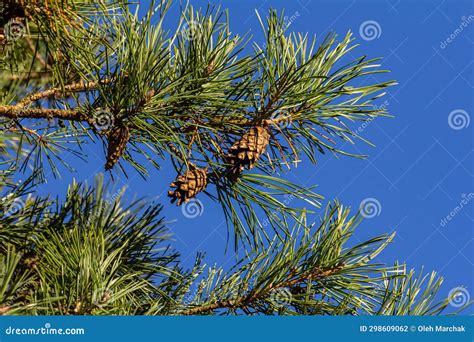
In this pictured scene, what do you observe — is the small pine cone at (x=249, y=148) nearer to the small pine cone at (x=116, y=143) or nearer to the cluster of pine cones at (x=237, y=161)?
the cluster of pine cones at (x=237, y=161)

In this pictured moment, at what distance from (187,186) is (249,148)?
129mm

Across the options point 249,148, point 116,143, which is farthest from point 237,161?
point 116,143

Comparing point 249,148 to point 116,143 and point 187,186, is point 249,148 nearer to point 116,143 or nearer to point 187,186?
point 187,186

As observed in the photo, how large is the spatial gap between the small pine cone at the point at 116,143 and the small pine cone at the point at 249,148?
0.19 metres

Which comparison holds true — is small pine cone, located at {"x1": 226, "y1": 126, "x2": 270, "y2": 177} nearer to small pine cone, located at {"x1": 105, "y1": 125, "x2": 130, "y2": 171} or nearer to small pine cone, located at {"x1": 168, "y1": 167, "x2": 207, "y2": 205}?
small pine cone, located at {"x1": 168, "y1": 167, "x2": 207, "y2": 205}

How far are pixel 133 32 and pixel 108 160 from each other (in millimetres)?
235

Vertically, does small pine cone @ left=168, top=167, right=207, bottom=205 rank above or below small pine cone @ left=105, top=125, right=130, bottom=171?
below

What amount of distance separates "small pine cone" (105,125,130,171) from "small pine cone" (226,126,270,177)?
191 millimetres

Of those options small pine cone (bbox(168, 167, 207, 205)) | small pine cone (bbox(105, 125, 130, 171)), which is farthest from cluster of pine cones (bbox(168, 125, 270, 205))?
small pine cone (bbox(105, 125, 130, 171))

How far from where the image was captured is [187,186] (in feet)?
4.46

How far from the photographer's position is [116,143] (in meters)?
1.36

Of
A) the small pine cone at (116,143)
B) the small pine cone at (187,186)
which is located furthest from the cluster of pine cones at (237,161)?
the small pine cone at (116,143)

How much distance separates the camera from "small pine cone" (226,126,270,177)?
1354 mm

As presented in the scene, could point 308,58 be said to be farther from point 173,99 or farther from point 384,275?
point 384,275
